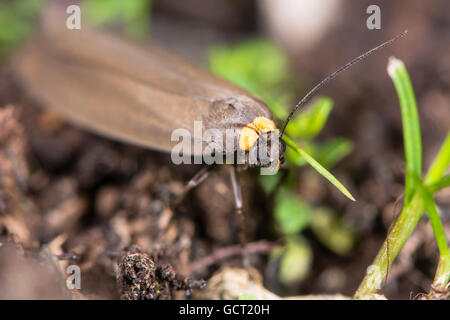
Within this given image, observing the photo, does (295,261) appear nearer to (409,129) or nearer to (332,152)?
(332,152)

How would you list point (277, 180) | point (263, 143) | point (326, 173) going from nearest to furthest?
1. point (326, 173)
2. point (263, 143)
3. point (277, 180)

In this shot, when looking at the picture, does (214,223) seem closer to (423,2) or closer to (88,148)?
(88,148)

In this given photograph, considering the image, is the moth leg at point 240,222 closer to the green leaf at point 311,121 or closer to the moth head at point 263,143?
the moth head at point 263,143

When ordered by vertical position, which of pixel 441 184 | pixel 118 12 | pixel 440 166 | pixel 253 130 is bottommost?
pixel 441 184

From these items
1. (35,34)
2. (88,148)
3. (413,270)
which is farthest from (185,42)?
(413,270)

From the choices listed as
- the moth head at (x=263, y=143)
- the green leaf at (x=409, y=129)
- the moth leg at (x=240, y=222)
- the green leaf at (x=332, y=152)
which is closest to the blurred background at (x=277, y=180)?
the green leaf at (x=332, y=152)

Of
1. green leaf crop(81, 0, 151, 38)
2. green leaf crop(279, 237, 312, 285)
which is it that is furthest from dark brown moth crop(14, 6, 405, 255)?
green leaf crop(279, 237, 312, 285)

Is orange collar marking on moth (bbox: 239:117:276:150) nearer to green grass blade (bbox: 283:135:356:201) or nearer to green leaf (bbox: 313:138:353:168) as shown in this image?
green grass blade (bbox: 283:135:356:201)

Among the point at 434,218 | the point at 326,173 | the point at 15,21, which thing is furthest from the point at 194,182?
the point at 15,21
